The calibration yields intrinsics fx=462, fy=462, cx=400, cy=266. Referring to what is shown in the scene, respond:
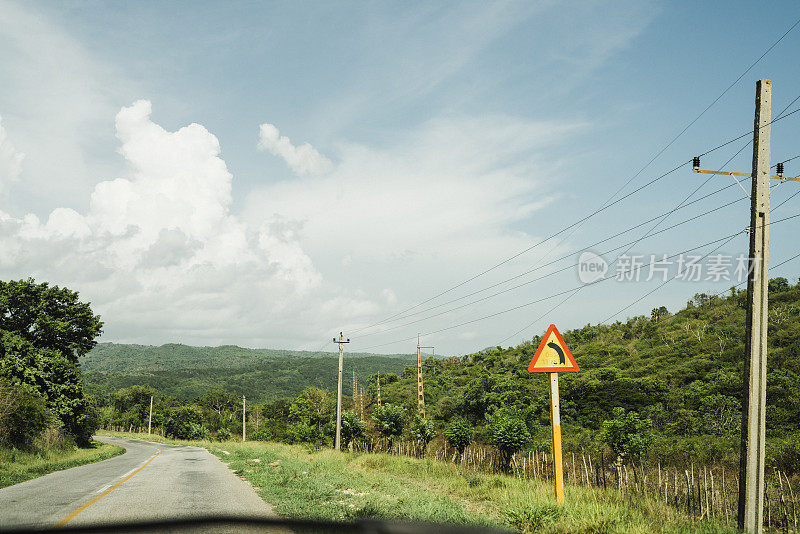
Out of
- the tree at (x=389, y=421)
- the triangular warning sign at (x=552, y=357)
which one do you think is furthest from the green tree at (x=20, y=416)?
the triangular warning sign at (x=552, y=357)

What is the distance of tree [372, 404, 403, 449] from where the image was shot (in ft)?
110

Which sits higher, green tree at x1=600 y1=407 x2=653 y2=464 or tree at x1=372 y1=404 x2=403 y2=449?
green tree at x1=600 y1=407 x2=653 y2=464

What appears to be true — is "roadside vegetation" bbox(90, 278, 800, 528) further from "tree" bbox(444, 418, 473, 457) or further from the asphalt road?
the asphalt road

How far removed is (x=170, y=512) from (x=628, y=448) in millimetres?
23469

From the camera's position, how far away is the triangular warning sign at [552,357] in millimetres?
8242

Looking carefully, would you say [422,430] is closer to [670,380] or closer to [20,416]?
[20,416]

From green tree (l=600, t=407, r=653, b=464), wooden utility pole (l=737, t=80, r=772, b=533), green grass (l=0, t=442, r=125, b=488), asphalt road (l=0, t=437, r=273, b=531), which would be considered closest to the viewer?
asphalt road (l=0, t=437, r=273, b=531)

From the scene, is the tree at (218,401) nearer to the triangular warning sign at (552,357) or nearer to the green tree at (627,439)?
the green tree at (627,439)

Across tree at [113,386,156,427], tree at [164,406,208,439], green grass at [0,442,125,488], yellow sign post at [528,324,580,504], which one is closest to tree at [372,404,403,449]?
green grass at [0,442,125,488]

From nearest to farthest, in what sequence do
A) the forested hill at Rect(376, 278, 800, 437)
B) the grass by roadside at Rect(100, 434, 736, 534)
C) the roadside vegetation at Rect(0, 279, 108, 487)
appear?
the grass by roadside at Rect(100, 434, 736, 534) < the roadside vegetation at Rect(0, 279, 108, 487) < the forested hill at Rect(376, 278, 800, 437)

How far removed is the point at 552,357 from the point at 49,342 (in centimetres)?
3359

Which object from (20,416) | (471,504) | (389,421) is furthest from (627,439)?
(20,416)

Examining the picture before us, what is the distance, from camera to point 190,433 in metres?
79.8

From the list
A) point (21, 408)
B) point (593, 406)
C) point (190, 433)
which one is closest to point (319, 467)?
point (21, 408)
